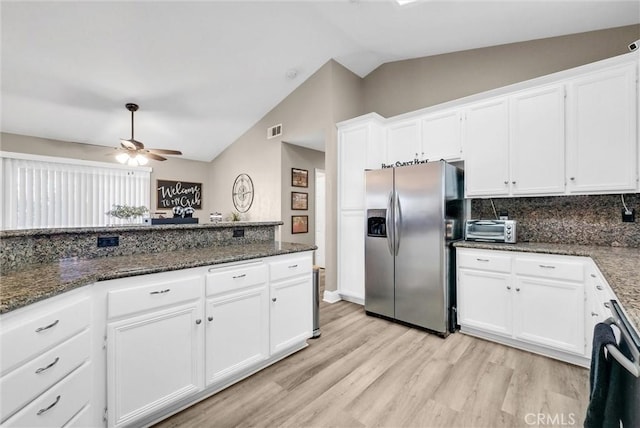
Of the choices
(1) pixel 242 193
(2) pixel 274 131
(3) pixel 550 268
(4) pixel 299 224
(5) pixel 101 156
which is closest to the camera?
(3) pixel 550 268

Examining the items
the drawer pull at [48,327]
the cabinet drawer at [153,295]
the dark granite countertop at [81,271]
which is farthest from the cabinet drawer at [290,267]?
the drawer pull at [48,327]

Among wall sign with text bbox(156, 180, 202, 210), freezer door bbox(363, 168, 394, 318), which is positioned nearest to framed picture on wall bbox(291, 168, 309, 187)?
freezer door bbox(363, 168, 394, 318)

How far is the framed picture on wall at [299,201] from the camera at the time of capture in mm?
5062

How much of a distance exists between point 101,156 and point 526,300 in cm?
694

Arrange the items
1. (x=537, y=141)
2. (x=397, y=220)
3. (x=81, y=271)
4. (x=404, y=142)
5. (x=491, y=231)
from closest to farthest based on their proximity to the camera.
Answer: (x=81, y=271) < (x=537, y=141) < (x=491, y=231) < (x=397, y=220) < (x=404, y=142)

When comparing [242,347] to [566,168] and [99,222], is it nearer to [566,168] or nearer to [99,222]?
[566,168]

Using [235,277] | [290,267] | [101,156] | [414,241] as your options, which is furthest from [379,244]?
[101,156]

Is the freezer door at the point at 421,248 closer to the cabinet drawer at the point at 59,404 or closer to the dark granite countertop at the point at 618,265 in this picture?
the dark granite countertop at the point at 618,265

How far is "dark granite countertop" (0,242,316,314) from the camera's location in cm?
109

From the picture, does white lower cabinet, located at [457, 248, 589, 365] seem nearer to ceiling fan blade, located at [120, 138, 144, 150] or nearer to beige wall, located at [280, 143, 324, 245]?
beige wall, located at [280, 143, 324, 245]

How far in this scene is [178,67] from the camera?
3.66 m

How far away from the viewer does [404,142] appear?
11.6 ft

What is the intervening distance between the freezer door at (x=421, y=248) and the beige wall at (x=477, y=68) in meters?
1.42

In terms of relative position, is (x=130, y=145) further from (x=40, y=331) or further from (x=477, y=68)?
(x=477, y=68)
